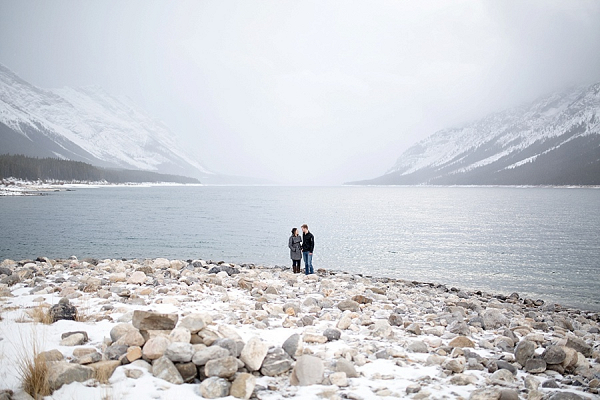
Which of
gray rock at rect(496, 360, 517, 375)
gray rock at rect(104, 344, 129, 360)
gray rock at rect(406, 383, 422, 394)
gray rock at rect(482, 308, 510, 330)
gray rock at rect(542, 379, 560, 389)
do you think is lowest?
gray rock at rect(482, 308, 510, 330)

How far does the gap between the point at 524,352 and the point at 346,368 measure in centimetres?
386

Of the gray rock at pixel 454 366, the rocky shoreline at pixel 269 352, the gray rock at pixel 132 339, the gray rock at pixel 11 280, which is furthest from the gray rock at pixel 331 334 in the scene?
the gray rock at pixel 11 280

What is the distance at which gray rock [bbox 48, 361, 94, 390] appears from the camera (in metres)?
5.67

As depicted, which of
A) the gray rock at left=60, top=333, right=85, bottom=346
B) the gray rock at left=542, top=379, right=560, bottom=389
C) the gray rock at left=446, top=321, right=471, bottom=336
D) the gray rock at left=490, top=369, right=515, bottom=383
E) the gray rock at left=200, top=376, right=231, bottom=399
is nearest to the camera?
the gray rock at left=200, top=376, right=231, bottom=399

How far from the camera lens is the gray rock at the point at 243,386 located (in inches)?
234

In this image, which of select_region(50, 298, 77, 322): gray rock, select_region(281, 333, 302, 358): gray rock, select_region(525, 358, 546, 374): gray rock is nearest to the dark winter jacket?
select_region(281, 333, 302, 358): gray rock

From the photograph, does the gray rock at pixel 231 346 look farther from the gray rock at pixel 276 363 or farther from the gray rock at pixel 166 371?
the gray rock at pixel 166 371

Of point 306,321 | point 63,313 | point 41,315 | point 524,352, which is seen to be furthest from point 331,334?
point 41,315

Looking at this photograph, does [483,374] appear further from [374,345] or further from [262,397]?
[262,397]

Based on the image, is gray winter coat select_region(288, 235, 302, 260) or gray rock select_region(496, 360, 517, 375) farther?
gray winter coat select_region(288, 235, 302, 260)

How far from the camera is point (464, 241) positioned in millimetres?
44125

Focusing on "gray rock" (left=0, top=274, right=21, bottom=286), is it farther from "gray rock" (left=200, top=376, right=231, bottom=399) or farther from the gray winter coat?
the gray winter coat

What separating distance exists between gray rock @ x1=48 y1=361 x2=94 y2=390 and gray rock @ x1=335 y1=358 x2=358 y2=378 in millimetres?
4250

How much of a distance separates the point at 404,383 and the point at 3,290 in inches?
466
